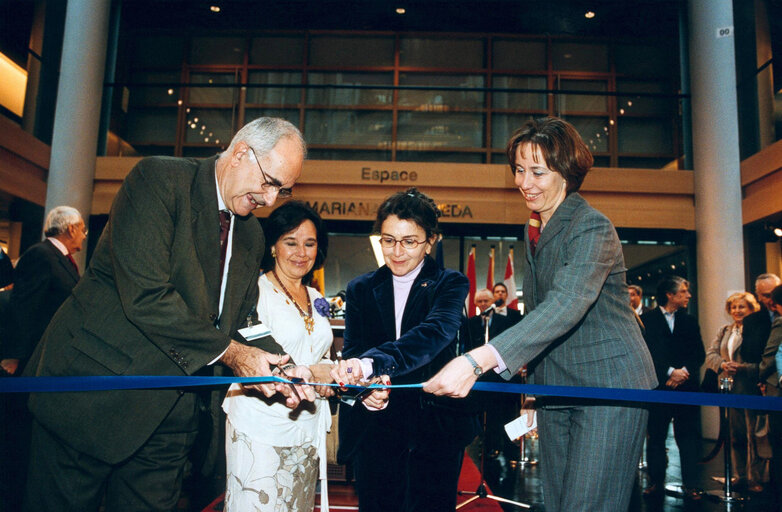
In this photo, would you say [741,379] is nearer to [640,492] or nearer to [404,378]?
[640,492]

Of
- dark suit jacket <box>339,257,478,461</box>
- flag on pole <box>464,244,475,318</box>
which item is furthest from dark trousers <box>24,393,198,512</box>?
flag on pole <box>464,244,475,318</box>

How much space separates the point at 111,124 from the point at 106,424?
29.1ft

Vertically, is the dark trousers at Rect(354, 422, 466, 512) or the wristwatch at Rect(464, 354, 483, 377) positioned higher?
the wristwatch at Rect(464, 354, 483, 377)

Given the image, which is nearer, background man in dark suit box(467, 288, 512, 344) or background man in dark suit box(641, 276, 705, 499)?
background man in dark suit box(641, 276, 705, 499)

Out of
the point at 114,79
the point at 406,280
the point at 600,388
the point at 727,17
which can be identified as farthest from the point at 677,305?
the point at 114,79

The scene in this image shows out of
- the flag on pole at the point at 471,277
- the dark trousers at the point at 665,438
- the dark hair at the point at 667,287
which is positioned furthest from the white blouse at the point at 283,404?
the flag on pole at the point at 471,277

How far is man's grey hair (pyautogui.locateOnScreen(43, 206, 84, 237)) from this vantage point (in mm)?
3994

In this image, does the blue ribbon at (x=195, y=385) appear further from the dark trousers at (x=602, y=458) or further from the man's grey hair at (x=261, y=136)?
the man's grey hair at (x=261, y=136)

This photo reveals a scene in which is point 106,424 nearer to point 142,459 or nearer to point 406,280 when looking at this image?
point 142,459

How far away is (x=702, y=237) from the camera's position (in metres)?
7.89

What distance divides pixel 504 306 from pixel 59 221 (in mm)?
5197

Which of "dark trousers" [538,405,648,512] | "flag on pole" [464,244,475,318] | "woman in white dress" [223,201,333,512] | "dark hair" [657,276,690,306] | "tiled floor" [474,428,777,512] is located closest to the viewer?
"dark trousers" [538,405,648,512]

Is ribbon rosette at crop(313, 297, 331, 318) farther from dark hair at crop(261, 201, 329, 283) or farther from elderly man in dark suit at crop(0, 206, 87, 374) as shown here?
elderly man in dark suit at crop(0, 206, 87, 374)

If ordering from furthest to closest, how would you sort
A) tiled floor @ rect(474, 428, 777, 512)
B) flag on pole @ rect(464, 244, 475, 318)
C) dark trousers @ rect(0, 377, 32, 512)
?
flag on pole @ rect(464, 244, 475, 318) < tiled floor @ rect(474, 428, 777, 512) < dark trousers @ rect(0, 377, 32, 512)
